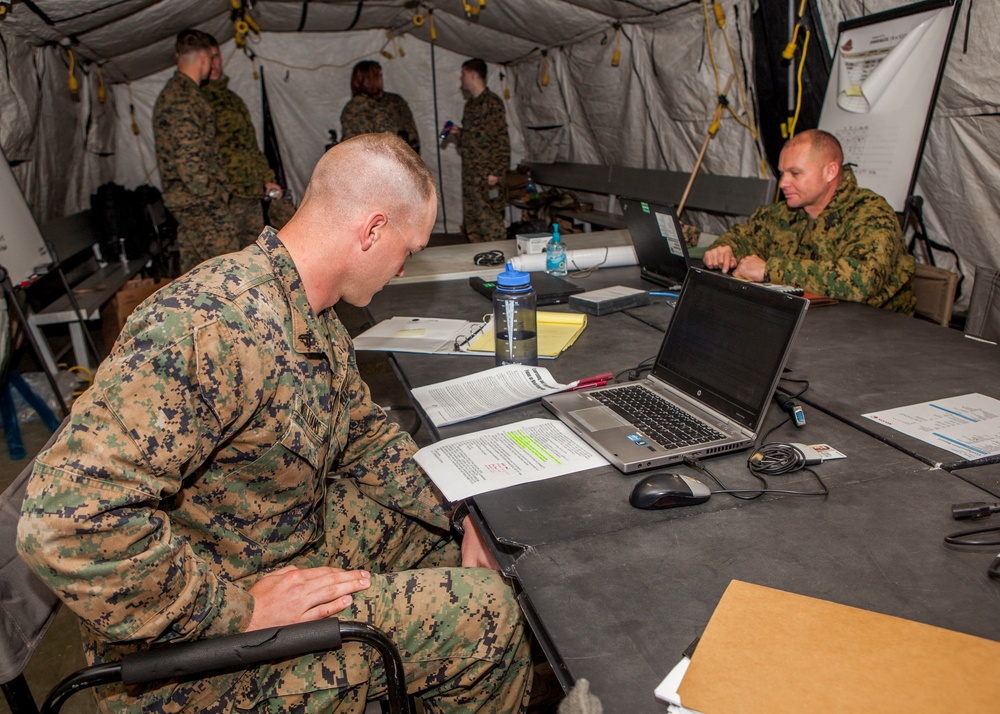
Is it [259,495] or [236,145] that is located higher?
[236,145]

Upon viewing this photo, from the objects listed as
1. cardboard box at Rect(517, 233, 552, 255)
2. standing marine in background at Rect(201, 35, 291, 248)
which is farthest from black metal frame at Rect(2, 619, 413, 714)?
standing marine in background at Rect(201, 35, 291, 248)

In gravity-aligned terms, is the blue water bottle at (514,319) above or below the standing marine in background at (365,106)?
below

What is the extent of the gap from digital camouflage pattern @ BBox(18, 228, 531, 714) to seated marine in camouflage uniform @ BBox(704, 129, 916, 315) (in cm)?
164

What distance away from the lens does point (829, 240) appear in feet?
8.02

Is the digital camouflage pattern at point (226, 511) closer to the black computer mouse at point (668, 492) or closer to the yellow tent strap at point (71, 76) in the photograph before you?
the black computer mouse at point (668, 492)

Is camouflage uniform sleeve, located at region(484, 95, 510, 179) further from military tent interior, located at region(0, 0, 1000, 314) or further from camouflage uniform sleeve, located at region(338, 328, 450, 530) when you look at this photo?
A: camouflage uniform sleeve, located at region(338, 328, 450, 530)

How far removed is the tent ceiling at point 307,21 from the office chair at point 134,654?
363cm

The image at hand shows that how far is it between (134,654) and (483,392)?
0.84m

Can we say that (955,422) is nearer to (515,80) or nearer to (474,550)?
(474,550)

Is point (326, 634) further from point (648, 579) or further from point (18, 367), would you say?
point (18, 367)

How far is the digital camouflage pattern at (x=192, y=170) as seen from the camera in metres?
3.80

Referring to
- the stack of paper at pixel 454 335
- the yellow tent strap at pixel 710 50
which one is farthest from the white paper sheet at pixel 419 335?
the yellow tent strap at pixel 710 50

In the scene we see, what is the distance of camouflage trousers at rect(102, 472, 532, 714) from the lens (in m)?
0.97

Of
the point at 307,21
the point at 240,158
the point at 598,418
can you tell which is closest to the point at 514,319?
the point at 598,418
